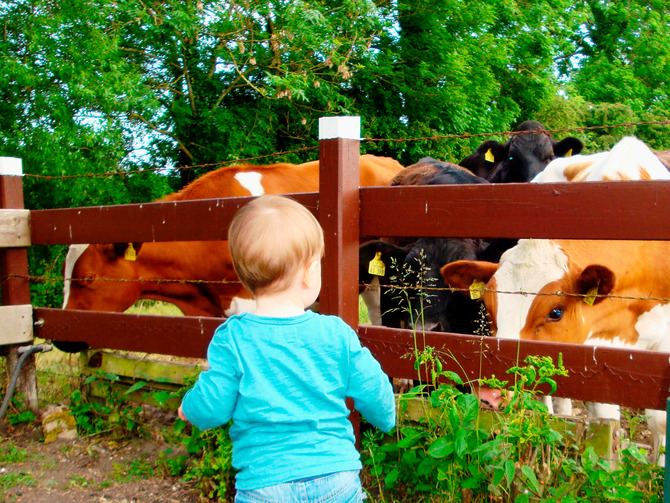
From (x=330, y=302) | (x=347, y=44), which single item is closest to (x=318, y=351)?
(x=330, y=302)

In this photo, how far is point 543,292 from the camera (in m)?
3.39

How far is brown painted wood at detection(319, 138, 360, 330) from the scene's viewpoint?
9.50 ft

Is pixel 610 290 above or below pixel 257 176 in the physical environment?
below

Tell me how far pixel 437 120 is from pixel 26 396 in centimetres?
954

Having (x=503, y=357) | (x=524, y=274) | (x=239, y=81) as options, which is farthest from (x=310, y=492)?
(x=239, y=81)

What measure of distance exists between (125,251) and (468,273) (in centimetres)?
288

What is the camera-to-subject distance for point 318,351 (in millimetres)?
1700

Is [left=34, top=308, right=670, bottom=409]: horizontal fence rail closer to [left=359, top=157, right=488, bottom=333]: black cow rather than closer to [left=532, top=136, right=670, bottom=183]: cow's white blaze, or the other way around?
[left=359, top=157, right=488, bottom=333]: black cow

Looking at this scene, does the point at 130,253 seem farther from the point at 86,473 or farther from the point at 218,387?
the point at 218,387

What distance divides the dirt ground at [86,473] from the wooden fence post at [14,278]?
1.20ft

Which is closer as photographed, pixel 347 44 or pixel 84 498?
pixel 84 498

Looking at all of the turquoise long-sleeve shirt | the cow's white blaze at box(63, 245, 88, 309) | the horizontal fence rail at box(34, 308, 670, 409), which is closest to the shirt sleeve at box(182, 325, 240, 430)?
the turquoise long-sleeve shirt

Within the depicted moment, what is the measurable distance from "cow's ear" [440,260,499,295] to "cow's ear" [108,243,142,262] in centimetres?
261

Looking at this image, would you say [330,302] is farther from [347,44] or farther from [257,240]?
[347,44]
